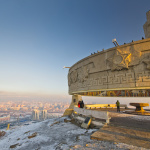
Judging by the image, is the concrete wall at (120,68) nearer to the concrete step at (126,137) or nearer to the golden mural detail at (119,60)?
the golden mural detail at (119,60)

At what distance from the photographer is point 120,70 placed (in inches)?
386

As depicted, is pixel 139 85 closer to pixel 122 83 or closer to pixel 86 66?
pixel 122 83

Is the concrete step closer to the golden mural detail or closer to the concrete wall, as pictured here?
the concrete wall

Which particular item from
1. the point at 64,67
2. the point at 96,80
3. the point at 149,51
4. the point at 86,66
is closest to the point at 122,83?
the point at 96,80

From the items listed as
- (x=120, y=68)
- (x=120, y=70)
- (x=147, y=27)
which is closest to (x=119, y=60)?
(x=120, y=68)

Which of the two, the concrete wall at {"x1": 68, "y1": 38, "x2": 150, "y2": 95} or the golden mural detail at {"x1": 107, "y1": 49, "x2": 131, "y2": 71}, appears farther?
the golden mural detail at {"x1": 107, "y1": 49, "x2": 131, "y2": 71}

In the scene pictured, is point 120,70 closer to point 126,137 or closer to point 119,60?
point 119,60

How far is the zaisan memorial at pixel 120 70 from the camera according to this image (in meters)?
8.92

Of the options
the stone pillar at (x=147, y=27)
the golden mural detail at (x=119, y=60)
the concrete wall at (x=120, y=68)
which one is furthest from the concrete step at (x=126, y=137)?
the stone pillar at (x=147, y=27)

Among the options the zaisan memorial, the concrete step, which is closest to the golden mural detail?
the zaisan memorial

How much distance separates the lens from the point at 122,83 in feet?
31.3

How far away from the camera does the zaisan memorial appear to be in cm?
892

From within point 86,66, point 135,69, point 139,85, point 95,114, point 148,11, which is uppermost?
point 148,11

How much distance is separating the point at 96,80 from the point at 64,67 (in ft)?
32.7
